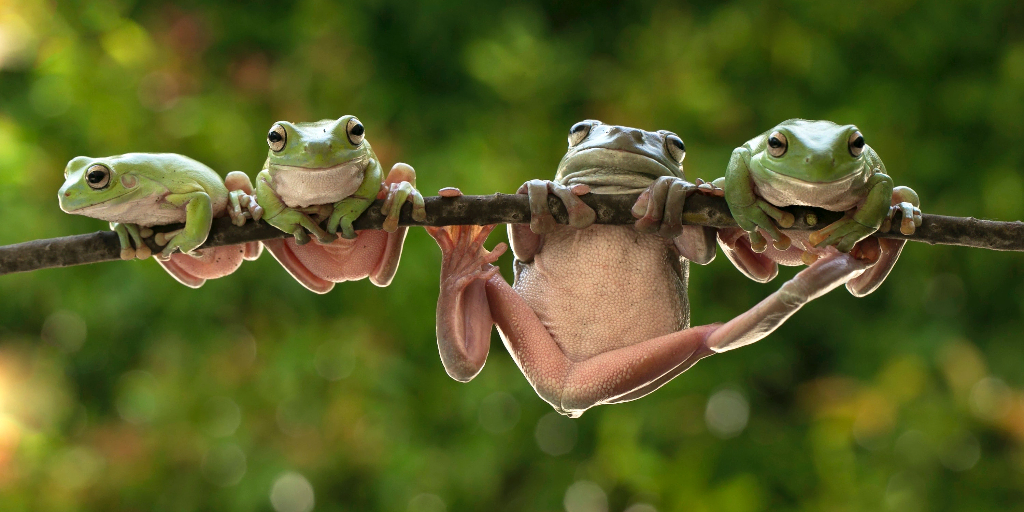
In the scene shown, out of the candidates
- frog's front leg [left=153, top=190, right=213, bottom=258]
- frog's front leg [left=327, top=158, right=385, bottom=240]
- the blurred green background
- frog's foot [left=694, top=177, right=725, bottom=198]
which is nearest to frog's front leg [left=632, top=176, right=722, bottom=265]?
frog's foot [left=694, top=177, right=725, bottom=198]

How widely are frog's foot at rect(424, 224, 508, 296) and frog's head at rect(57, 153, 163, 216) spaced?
0.37 metres

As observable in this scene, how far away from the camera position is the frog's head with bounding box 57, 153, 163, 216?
108cm

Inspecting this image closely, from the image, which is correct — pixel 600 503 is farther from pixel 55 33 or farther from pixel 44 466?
pixel 55 33

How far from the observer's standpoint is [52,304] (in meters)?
Result: 3.00

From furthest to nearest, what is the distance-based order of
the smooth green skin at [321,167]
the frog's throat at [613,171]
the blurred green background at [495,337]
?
the blurred green background at [495,337]
the frog's throat at [613,171]
the smooth green skin at [321,167]

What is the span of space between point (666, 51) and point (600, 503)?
143cm

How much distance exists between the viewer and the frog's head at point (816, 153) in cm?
94

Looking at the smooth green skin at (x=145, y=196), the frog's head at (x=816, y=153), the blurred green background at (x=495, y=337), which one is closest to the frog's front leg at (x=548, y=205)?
the frog's head at (x=816, y=153)

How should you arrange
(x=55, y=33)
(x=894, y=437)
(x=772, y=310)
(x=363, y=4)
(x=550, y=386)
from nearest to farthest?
(x=772, y=310), (x=550, y=386), (x=894, y=437), (x=55, y=33), (x=363, y=4)

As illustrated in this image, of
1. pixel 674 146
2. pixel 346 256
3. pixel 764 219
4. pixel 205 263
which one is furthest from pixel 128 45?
pixel 764 219

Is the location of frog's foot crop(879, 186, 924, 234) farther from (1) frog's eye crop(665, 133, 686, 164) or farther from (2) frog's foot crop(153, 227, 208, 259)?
(2) frog's foot crop(153, 227, 208, 259)

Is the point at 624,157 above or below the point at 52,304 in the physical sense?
above

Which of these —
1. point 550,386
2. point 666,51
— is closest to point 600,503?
point 666,51

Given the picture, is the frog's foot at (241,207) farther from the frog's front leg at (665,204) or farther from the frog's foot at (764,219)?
the frog's foot at (764,219)
